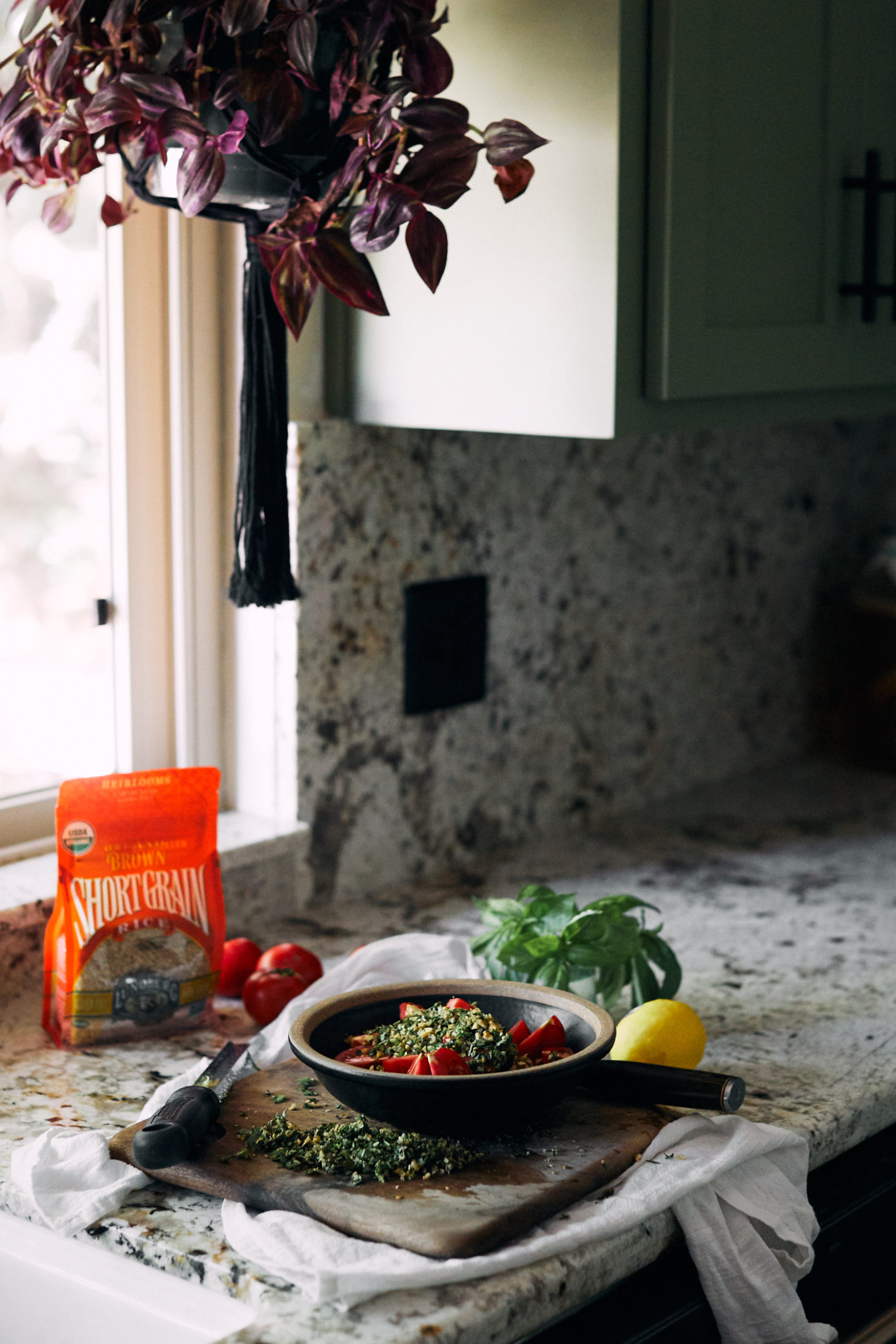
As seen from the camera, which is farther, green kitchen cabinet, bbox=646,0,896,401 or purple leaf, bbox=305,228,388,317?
green kitchen cabinet, bbox=646,0,896,401

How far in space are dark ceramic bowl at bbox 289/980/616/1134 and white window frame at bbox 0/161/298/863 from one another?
492 mm

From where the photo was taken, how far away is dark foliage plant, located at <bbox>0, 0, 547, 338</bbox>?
1.05m

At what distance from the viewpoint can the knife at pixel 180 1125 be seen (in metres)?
0.93

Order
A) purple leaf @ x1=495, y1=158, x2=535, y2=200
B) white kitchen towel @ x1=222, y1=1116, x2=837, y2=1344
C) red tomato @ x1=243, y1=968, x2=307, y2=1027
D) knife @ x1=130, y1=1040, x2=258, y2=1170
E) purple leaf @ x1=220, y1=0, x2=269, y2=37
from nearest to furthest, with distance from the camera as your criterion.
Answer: white kitchen towel @ x1=222, y1=1116, x2=837, y2=1344 → knife @ x1=130, y1=1040, x2=258, y2=1170 → purple leaf @ x1=220, y1=0, x2=269, y2=37 → purple leaf @ x1=495, y1=158, x2=535, y2=200 → red tomato @ x1=243, y1=968, x2=307, y2=1027

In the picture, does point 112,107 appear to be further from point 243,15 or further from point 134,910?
point 134,910

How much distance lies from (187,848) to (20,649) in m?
0.32

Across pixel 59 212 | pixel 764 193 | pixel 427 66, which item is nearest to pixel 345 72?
pixel 427 66

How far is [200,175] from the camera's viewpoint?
1.04 meters

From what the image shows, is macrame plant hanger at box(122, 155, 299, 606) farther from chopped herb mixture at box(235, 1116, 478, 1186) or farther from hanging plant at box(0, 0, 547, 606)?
chopped herb mixture at box(235, 1116, 478, 1186)

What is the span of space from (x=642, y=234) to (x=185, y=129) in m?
0.44

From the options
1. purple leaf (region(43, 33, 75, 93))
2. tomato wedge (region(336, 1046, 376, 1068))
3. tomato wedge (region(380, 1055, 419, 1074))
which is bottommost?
tomato wedge (region(336, 1046, 376, 1068))

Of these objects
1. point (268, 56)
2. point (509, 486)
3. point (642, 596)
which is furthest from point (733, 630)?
point (268, 56)

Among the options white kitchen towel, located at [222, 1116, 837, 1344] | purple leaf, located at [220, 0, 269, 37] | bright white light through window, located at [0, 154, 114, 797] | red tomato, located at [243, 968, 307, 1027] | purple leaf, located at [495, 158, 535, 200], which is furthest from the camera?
bright white light through window, located at [0, 154, 114, 797]

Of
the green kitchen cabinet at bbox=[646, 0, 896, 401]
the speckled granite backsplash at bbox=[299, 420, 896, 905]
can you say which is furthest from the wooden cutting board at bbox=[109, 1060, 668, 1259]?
the green kitchen cabinet at bbox=[646, 0, 896, 401]
